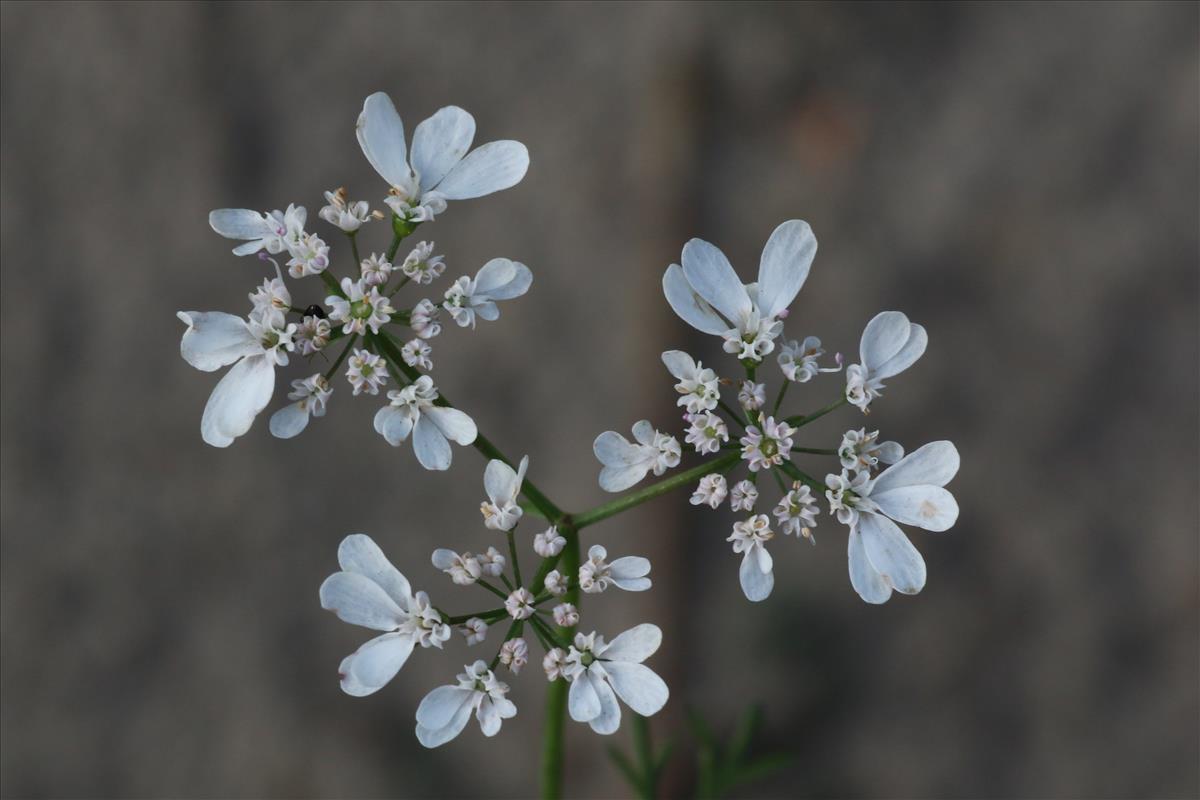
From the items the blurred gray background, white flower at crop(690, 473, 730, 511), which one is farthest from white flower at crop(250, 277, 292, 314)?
the blurred gray background

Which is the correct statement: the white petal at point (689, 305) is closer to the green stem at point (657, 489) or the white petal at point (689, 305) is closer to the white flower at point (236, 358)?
the green stem at point (657, 489)

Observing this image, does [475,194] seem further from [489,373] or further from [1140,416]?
[1140,416]

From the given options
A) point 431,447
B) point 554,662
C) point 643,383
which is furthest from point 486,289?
point 643,383

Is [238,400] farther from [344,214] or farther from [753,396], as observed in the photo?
[753,396]

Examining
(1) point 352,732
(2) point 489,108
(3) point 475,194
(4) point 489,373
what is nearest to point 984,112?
(2) point 489,108

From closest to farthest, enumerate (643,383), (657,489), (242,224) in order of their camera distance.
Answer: (657,489) < (242,224) < (643,383)

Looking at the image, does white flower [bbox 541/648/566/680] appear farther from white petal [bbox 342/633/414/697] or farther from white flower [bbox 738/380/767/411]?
white flower [bbox 738/380/767/411]
